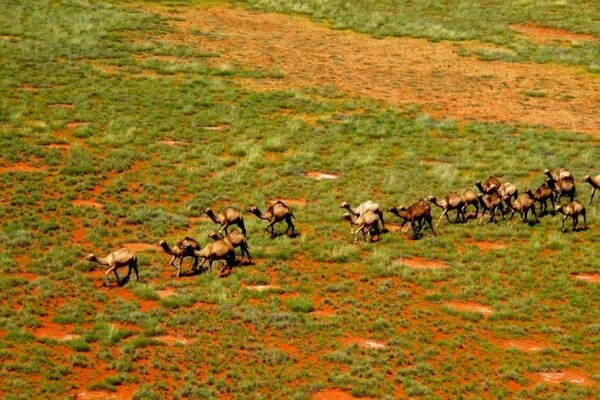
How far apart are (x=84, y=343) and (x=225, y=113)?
925 inches

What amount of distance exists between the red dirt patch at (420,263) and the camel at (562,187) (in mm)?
7019

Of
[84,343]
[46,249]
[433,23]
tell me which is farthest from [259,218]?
[433,23]

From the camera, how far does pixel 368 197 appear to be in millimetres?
33281

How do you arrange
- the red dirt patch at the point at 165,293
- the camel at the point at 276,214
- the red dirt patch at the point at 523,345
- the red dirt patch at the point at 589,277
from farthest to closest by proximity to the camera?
the camel at the point at 276,214, the red dirt patch at the point at 589,277, the red dirt patch at the point at 165,293, the red dirt patch at the point at 523,345

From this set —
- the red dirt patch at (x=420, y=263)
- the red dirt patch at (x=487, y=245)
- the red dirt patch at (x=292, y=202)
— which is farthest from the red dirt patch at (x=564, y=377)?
the red dirt patch at (x=292, y=202)

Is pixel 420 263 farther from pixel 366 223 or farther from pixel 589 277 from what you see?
pixel 589 277

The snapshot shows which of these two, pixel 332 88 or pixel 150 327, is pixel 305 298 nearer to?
pixel 150 327

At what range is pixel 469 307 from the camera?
25.2m

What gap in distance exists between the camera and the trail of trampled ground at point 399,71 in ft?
156

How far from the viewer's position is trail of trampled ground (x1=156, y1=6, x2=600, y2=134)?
47.7 meters

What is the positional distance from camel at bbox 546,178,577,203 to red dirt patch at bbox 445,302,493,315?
8.97m

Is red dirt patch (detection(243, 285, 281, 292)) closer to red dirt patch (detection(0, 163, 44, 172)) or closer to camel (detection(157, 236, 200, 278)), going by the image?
camel (detection(157, 236, 200, 278))

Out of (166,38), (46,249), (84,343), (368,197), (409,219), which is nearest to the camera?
(84,343)

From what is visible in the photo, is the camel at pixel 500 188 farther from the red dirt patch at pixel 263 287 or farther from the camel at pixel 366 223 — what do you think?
the red dirt patch at pixel 263 287
